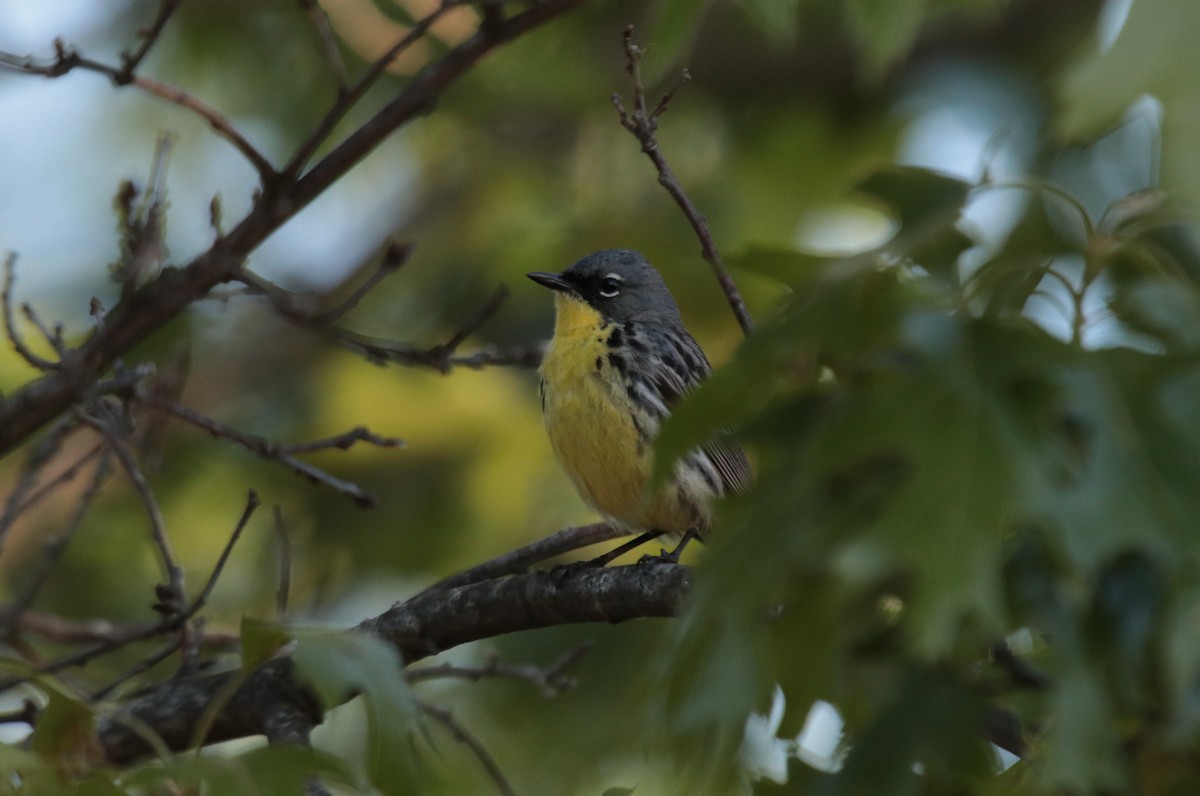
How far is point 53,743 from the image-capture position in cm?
347

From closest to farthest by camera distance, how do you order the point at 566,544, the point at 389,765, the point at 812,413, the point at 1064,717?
the point at 1064,717
the point at 812,413
the point at 389,765
the point at 566,544

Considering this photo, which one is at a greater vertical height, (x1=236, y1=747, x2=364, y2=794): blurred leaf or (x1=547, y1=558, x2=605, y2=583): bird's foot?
(x1=236, y1=747, x2=364, y2=794): blurred leaf

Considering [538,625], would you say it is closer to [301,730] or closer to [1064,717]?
[301,730]

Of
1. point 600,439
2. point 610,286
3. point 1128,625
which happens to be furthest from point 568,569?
point 1128,625

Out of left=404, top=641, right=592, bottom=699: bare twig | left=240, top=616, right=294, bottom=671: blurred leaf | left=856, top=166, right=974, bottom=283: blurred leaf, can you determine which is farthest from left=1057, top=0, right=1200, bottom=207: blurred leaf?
left=404, top=641, right=592, bottom=699: bare twig

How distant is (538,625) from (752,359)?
183cm

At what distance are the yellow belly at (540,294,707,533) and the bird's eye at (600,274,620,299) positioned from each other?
0.58 meters

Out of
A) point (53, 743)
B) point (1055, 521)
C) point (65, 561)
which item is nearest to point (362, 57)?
point (65, 561)

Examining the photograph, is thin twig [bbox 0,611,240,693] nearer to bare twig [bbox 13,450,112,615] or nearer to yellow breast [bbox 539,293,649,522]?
bare twig [bbox 13,450,112,615]

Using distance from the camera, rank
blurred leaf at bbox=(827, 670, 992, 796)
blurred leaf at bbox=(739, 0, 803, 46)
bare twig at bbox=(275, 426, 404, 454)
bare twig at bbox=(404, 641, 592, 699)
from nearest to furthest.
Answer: blurred leaf at bbox=(827, 670, 992, 796) → blurred leaf at bbox=(739, 0, 803, 46) → bare twig at bbox=(275, 426, 404, 454) → bare twig at bbox=(404, 641, 592, 699)

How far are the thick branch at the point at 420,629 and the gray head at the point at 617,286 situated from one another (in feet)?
8.05

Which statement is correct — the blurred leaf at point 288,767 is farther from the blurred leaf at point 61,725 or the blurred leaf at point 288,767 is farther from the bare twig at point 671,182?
the bare twig at point 671,182

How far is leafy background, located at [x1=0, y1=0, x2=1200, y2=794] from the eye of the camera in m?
2.26

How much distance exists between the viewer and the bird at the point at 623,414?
5.70 meters
